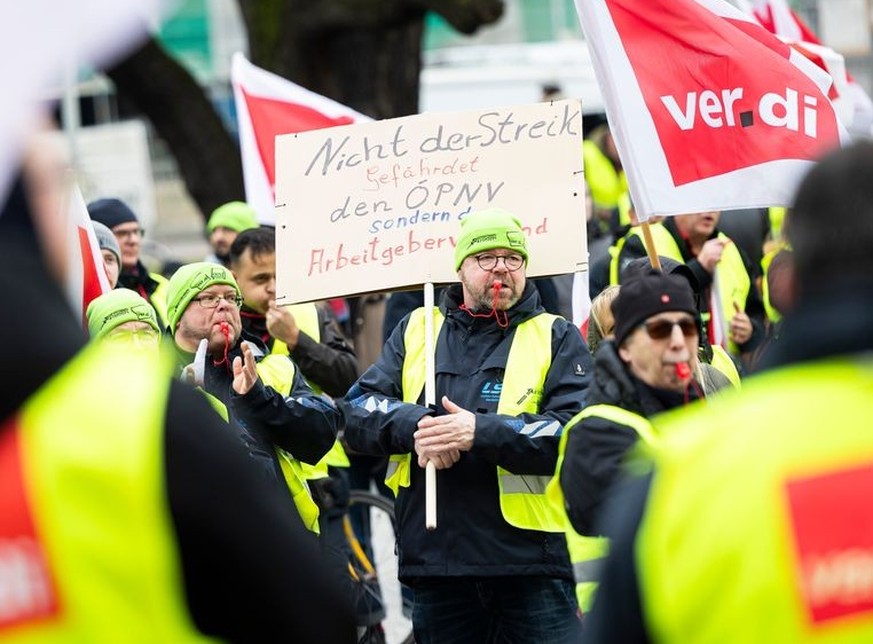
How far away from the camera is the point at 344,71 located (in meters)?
13.7

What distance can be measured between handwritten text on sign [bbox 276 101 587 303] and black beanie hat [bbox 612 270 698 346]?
2.22 m

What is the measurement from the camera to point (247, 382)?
6012 millimetres

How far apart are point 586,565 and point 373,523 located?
472 centimetres

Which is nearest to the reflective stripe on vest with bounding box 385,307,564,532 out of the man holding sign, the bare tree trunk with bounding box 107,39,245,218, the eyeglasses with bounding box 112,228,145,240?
the man holding sign

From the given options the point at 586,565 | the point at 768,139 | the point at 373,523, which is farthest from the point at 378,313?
the point at 586,565

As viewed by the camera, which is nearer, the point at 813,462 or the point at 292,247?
the point at 813,462

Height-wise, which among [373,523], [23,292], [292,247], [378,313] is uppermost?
[23,292]

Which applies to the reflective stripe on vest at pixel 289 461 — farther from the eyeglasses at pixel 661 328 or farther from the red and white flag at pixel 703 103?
the eyeglasses at pixel 661 328

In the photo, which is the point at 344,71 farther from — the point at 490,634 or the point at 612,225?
the point at 490,634

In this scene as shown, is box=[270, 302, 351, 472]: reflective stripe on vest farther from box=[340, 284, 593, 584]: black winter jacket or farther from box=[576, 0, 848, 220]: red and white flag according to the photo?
box=[576, 0, 848, 220]: red and white flag

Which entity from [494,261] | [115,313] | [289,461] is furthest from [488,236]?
[115,313]

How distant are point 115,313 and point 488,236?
4.28ft

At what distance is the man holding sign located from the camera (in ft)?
18.8

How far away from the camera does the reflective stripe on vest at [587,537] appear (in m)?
4.18
